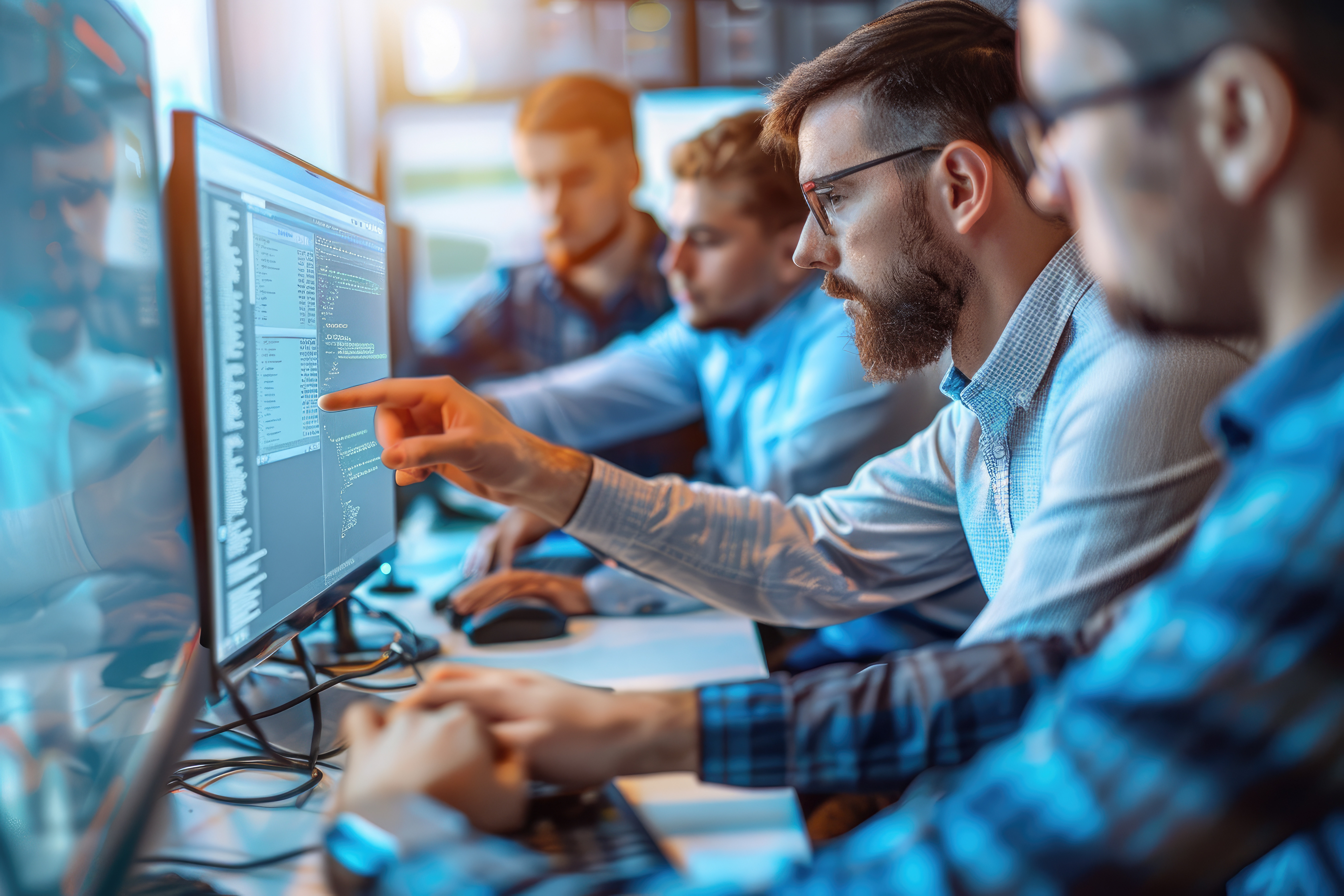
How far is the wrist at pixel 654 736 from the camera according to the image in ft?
1.80

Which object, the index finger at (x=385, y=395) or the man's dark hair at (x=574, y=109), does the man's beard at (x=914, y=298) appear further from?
the man's dark hair at (x=574, y=109)

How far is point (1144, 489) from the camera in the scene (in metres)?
0.63

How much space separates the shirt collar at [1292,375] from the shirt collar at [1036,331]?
381 mm

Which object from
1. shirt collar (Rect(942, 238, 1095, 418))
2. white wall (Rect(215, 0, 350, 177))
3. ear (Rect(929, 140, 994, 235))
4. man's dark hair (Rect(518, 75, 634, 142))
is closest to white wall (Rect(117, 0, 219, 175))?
white wall (Rect(215, 0, 350, 177))

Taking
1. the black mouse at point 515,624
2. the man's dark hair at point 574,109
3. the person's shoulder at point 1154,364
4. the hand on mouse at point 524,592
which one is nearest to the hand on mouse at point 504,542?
the hand on mouse at point 524,592

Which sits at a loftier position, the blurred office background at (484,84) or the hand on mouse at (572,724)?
the blurred office background at (484,84)

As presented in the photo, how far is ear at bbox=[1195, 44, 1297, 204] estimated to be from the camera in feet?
1.29

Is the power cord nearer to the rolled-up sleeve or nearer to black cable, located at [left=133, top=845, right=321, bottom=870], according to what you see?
black cable, located at [left=133, top=845, right=321, bottom=870]

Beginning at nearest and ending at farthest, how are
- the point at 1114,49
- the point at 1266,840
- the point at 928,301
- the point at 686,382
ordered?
the point at 1266,840 < the point at 1114,49 < the point at 928,301 < the point at 686,382

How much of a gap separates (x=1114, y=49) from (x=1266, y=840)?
364 millimetres

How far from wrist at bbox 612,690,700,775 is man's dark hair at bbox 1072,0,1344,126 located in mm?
439

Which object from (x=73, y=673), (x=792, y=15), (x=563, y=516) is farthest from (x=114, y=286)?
(x=792, y=15)

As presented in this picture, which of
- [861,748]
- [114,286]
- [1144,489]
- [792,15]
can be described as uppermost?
[792,15]

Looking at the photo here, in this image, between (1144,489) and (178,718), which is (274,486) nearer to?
(178,718)
